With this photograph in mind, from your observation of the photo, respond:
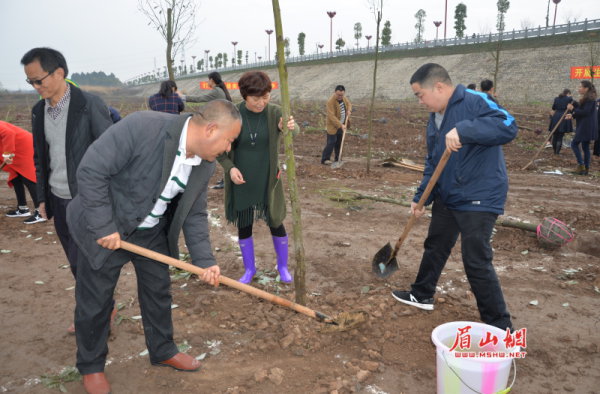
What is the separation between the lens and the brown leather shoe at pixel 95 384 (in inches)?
104

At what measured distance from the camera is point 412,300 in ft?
12.1

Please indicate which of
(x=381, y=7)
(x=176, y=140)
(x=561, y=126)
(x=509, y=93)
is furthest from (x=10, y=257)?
(x=509, y=93)

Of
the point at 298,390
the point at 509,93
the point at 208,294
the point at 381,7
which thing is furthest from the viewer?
the point at 509,93

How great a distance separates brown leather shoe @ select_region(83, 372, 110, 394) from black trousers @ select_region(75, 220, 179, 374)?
35mm

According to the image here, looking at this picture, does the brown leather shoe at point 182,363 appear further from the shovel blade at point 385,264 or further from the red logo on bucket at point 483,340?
the shovel blade at point 385,264

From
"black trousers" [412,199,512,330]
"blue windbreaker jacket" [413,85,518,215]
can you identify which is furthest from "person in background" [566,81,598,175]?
"blue windbreaker jacket" [413,85,518,215]

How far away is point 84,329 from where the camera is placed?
2.56 metres

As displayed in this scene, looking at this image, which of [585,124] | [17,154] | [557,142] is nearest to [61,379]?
[17,154]

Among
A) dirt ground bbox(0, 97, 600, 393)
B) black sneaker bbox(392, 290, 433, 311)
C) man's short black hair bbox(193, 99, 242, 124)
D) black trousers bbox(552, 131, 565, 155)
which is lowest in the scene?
dirt ground bbox(0, 97, 600, 393)

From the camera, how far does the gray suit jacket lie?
2.21m

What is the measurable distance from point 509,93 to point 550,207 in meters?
30.1

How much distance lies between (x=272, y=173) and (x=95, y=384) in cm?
211

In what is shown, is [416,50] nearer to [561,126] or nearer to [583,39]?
[583,39]

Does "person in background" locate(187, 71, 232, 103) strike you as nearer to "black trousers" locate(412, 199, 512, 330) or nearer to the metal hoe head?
the metal hoe head
